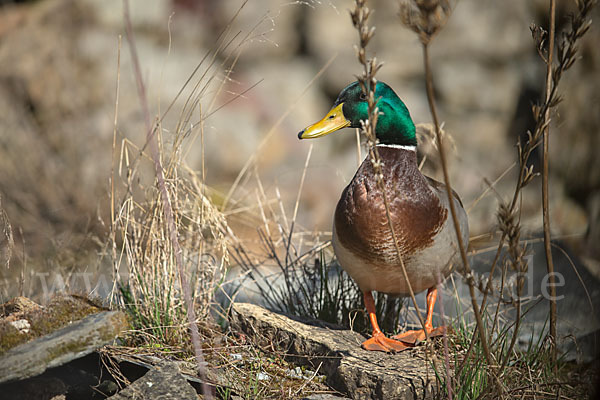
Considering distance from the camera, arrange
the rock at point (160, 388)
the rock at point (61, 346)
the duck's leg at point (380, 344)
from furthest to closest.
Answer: the duck's leg at point (380, 344)
the rock at point (160, 388)
the rock at point (61, 346)

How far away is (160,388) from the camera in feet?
5.94

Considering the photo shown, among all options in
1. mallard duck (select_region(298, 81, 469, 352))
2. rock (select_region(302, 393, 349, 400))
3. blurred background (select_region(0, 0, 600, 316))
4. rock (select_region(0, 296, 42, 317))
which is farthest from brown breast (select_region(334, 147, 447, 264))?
blurred background (select_region(0, 0, 600, 316))

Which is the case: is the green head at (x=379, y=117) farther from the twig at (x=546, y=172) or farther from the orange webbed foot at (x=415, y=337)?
the orange webbed foot at (x=415, y=337)

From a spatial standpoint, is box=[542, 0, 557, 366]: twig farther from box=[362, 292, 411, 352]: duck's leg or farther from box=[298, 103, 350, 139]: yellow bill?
box=[298, 103, 350, 139]: yellow bill

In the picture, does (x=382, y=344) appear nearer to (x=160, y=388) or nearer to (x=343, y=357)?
(x=343, y=357)

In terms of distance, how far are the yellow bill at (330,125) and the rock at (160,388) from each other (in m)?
0.93

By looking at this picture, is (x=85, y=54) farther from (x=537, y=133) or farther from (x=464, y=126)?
(x=537, y=133)

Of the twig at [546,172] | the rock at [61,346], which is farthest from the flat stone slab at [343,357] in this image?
the rock at [61,346]

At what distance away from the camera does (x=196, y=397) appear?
1.81 metres

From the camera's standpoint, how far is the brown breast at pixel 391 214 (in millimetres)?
2072

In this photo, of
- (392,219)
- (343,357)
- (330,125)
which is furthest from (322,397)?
(330,125)

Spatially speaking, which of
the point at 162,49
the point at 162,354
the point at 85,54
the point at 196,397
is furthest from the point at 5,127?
the point at 196,397

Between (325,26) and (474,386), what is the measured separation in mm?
4952

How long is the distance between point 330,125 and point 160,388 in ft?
3.52
